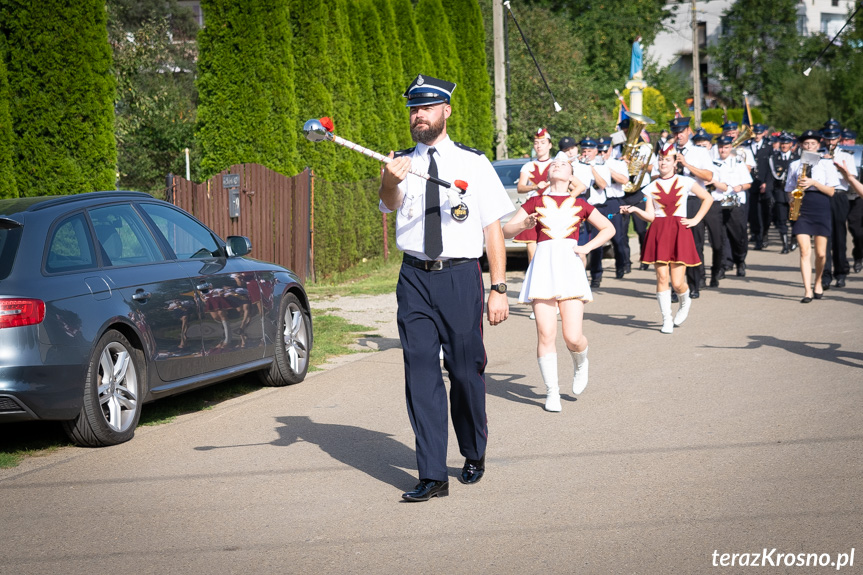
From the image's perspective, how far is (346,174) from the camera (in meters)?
19.6

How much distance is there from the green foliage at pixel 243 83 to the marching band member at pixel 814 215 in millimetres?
7778

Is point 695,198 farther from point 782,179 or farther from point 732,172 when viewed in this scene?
point 782,179

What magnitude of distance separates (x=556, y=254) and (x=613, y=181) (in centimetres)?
877

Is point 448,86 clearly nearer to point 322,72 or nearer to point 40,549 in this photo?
point 40,549

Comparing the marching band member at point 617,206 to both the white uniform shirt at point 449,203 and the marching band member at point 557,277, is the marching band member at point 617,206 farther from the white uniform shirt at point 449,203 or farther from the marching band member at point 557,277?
the white uniform shirt at point 449,203

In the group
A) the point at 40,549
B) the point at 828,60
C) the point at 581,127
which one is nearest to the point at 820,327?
the point at 40,549

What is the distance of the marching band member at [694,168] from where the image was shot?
14.2 metres

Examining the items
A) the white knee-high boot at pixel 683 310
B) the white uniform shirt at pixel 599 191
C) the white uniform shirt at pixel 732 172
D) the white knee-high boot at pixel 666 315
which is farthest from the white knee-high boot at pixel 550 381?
the white uniform shirt at pixel 732 172

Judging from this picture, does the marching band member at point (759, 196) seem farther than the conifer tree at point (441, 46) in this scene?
No

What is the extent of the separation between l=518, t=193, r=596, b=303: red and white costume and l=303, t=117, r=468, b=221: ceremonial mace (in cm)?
285

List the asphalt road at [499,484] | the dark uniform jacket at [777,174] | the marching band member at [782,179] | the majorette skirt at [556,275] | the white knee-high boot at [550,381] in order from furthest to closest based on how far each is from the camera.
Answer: the dark uniform jacket at [777,174] → the marching band member at [782,179] → the majorette skirt at [556,275] → the white knee-high boot at [550,381] → the asphalt road at [499,484]

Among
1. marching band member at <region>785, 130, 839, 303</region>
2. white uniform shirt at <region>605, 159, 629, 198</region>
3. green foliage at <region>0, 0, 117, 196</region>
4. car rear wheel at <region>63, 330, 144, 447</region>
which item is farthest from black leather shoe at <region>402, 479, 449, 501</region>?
white uniform shirt at <region>605, 159, 629, 198</region>

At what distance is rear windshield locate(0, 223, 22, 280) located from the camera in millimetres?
6492

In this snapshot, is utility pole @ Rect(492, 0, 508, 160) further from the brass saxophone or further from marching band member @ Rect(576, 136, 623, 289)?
the brass saxophone
